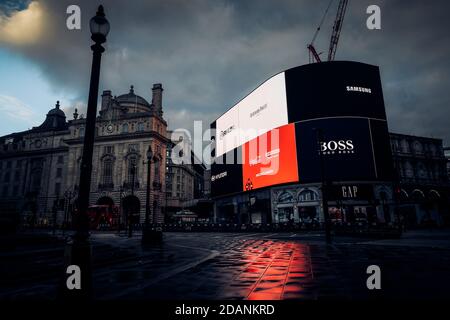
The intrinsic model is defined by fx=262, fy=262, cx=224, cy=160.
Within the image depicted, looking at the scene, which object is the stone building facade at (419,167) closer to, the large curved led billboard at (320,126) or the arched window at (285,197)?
the large curved led billboard at (320,126)

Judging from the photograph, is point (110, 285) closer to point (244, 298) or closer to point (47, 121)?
point (244, 298)

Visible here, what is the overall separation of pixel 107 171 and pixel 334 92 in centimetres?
4416

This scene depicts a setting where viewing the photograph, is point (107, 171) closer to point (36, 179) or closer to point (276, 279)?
point (36, 179)

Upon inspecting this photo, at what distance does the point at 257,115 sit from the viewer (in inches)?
1854

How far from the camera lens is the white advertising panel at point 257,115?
43.5m

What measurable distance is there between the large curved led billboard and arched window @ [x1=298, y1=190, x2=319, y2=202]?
243 centimetres

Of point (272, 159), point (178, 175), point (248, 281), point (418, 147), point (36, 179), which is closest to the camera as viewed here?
point (248, 281)

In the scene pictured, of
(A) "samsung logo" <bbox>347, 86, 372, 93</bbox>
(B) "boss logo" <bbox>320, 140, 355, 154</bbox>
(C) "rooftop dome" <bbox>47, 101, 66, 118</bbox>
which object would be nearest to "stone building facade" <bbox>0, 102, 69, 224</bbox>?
(C) "rooftop dome" <bbox>47, 101, 66, 118</bbox>

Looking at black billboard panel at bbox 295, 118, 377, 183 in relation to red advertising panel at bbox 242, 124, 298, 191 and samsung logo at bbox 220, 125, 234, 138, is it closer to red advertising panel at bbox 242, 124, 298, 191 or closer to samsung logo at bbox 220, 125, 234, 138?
red advertising panel at bbox 242, 124, 298, 191

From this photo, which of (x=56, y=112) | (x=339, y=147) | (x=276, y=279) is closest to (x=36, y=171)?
(x=56, y=112)
